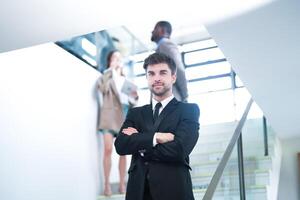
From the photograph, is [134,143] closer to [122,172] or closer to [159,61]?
[159,61]

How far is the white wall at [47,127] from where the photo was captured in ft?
12.5

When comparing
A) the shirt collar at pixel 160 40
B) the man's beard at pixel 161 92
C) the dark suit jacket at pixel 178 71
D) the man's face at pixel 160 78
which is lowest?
the man's beard at pixel 161 92

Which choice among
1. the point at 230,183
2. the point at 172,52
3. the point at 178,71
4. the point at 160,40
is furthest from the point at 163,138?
the point at 160,40

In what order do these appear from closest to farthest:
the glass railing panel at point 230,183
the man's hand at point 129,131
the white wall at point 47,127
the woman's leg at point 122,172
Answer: the man's hand at point 129,131 → the glass railing panel at point 230,183 → the white wall at point 47,127 → the woman's leg at point 122,172

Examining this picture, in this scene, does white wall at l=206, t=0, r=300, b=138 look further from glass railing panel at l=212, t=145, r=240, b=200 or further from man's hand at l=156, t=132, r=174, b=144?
man's hand at l=156, t=132, r=174, b=144

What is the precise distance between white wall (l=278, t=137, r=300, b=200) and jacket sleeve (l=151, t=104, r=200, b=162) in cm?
391

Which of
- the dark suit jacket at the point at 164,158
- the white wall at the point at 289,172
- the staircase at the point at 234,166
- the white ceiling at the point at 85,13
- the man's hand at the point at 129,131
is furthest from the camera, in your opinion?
the white wall at the point at 289,172

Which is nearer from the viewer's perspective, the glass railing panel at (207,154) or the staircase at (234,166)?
the staircase at (234,166)

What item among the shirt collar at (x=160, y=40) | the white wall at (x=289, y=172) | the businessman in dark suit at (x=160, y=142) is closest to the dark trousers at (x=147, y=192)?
the businessman in dark suit at (x=160, y=142)

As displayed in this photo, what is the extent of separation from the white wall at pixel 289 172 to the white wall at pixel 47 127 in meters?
2.37

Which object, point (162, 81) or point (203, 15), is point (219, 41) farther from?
point (162, 81)

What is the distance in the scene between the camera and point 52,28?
2.97 metres

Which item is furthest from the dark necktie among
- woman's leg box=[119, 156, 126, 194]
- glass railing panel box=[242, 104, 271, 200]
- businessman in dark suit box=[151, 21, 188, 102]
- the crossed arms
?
woman's leg box=[119, 156, 126, 194]

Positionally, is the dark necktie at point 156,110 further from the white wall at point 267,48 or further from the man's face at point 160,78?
the white wall at point 267,48
